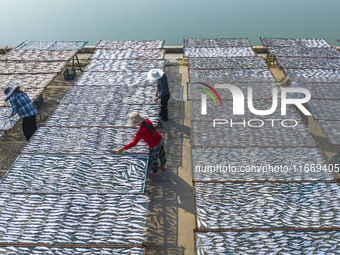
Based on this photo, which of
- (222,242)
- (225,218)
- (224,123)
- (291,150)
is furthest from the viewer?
(224,123)

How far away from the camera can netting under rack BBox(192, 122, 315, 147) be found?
5.46 meters

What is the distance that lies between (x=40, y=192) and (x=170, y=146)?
336cm

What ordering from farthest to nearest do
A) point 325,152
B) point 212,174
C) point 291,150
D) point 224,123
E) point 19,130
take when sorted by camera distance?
point 19,130 < point 325,152 < point 224,123 < point 291,150 < point 212,174

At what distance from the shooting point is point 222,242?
365cm

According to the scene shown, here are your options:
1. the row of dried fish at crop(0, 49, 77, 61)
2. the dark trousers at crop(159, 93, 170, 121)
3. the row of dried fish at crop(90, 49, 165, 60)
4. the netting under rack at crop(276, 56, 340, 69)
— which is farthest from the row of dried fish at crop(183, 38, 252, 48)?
the row of dried fish at crop(0, 49, 77, 61)

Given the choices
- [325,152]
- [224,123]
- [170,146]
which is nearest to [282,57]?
[325,152]

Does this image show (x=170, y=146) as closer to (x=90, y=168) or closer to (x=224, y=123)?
(x=224, y=123)

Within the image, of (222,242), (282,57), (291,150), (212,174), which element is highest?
(282,57)

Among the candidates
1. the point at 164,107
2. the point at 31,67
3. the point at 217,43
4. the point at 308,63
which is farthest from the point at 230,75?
the point at 31,67

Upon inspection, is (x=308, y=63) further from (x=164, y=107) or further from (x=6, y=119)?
→ (x=6, y=119)

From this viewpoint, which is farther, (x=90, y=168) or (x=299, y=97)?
(x=299, y=97)

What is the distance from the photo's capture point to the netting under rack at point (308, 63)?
884 cm

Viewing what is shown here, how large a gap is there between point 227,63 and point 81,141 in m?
6.00

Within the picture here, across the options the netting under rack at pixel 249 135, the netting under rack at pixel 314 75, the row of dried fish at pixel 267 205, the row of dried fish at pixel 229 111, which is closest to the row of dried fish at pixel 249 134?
the netting under rack at pixel 249 135
